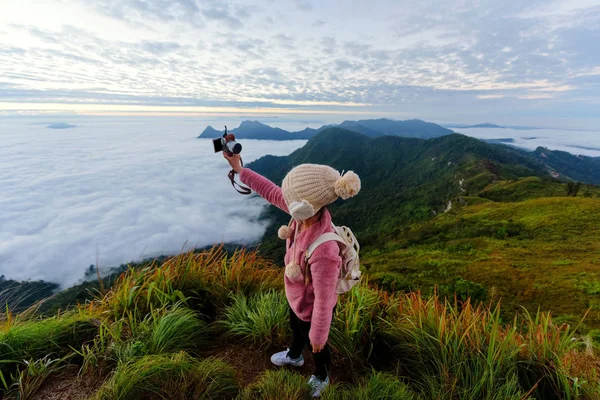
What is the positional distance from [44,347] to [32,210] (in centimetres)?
25981

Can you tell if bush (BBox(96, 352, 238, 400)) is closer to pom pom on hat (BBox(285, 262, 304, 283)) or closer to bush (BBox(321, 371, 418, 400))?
bush (BBox(321, 371, 418, 400))

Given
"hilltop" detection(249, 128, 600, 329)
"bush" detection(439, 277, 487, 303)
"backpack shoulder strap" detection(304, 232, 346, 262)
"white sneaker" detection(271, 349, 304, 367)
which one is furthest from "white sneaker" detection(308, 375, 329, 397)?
"bush" detection(439, 277, 487, 303)

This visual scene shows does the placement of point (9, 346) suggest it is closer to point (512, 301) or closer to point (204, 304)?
point (204, 304)

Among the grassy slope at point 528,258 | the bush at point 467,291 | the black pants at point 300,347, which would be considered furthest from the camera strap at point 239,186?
the grassy slope at point 528,258

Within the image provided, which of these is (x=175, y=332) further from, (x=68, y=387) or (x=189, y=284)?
(x=189, y=284)

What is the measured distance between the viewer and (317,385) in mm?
2418

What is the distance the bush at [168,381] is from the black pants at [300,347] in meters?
0.65

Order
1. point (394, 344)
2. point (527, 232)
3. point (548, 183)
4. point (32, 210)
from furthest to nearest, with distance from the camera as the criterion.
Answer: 1. point (32, 210)
2. point (548, 183)
3. point (527, 232)
4. point (394, 344)

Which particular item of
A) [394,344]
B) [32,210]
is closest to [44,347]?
[394,344]

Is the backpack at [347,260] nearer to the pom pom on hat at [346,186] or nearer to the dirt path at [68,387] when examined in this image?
the pom pom on hat at [346,186]

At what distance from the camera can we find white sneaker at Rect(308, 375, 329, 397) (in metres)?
2.32

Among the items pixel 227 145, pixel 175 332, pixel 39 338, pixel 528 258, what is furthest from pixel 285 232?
pixel 528 258

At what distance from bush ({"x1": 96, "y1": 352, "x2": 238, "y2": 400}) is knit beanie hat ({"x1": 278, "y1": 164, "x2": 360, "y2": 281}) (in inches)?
40.0

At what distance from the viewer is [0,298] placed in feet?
12.3
